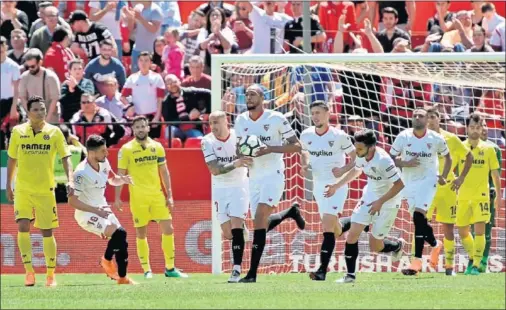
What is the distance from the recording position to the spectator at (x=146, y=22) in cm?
2341

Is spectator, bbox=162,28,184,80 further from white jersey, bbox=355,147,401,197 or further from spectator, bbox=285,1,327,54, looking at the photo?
white jersey, bbox=355,147,401,197

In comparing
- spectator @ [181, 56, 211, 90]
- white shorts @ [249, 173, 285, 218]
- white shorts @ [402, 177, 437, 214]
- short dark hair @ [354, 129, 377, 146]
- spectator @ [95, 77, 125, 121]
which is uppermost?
spectator @ [181, 56, 211, 90]

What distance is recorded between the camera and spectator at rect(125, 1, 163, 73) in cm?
2341

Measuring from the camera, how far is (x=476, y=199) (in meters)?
17.9

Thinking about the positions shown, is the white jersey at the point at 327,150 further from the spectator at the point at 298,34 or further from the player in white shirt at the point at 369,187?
the spectator at the point at 298,34

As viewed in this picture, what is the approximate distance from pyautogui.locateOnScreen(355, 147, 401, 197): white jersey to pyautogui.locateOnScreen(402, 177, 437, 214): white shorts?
4.32 feet

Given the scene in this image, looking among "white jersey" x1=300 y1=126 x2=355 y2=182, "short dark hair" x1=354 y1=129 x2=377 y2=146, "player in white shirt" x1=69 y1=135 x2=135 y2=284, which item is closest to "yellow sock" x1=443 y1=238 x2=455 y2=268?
"white jersey" x1=300 y1=126 x2=355 y2=182

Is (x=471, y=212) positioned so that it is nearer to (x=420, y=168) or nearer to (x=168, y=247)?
(x=420, y=168)

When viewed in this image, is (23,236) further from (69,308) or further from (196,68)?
(196,68)

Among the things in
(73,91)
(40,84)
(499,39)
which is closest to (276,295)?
(40,84)

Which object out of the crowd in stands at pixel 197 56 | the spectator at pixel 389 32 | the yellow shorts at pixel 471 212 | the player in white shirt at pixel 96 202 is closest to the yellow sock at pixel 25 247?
the player in white shirt at pixel 96 202

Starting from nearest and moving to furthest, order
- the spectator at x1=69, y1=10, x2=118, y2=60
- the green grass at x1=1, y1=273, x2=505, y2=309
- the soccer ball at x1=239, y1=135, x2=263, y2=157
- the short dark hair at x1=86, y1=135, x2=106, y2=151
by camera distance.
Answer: the green grass at x1=1, y1=273, x2=505, y2=309, the soccer ball at x1=239, y1=135, x2=263, y2=157, the short dark hair at x1=86, y1=135, x2=106, y2=151, the spectator at x1=69, y1=10, x2=118, y2=60

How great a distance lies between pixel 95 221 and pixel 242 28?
8.06m

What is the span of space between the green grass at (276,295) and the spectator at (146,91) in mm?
6218
